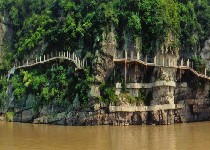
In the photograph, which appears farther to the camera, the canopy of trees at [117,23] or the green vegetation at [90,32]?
the canopy of trees at [117,23]

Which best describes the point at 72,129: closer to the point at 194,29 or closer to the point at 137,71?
the point at 137,71

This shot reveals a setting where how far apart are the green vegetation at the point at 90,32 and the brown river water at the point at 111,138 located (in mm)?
4852

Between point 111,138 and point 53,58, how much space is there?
14.4 metres

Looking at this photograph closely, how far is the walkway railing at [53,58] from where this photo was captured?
3362 centimetres

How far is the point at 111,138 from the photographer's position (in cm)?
2364

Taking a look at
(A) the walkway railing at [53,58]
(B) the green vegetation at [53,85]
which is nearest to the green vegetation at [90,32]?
(B) the green vegetation at [53,85]

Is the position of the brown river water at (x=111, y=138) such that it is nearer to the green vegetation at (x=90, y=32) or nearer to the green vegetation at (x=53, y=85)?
the green vegetation at (x=53, y=85)

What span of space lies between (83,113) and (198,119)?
9.75m

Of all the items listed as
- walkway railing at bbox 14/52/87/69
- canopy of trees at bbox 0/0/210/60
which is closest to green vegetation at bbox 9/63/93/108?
walkway railing at bbox 14/52/87/69

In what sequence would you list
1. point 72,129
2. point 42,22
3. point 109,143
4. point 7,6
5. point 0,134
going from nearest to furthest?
point 109,143 < point 0,134 < point 72,129 < point 42,22 < point 7,6

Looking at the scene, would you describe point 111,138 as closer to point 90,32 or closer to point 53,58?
point 90,32

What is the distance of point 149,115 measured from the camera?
1259 inches

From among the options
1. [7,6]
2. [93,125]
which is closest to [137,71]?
[93,125]

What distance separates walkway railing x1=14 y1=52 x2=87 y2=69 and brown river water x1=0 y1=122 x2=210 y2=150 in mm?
6186
